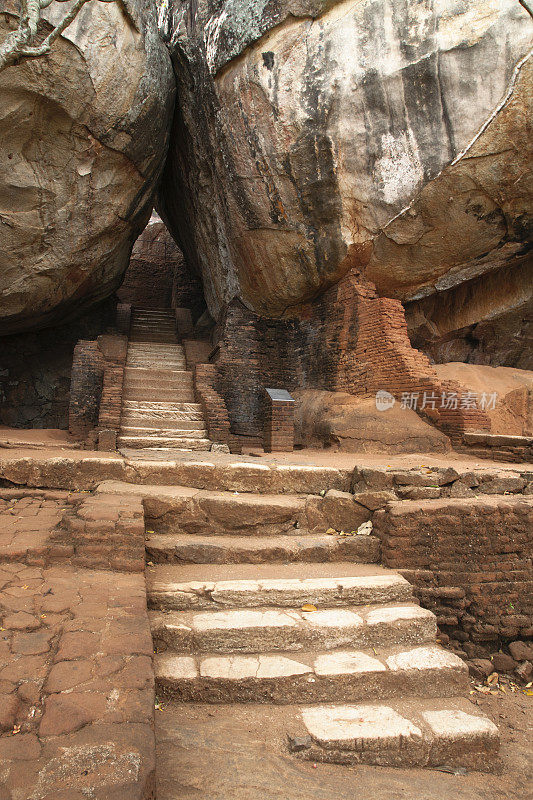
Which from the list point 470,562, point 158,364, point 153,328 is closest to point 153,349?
point 158,364

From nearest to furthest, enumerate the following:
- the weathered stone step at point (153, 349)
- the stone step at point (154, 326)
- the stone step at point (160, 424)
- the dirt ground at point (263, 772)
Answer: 1. the dirt ground at point (263, 772)
2. the stone step at point (160, 424)
3. the weathered stone step at point (153, 349)
4. the stone step at point (154, 326)

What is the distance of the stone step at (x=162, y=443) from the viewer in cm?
755

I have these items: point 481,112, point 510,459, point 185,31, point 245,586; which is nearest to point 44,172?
point 185,31

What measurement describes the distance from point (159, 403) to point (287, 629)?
20.6 ft

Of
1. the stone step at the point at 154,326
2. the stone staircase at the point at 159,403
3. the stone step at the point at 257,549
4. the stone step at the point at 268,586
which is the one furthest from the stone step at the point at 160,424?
the stone step at the point at 154,326

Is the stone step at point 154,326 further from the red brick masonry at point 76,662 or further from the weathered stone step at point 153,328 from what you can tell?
the red brick masonry at point 76,662

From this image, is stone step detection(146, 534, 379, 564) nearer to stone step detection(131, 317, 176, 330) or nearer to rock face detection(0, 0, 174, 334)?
rock face detection(0, 0, 174, 334)

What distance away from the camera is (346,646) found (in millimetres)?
3049

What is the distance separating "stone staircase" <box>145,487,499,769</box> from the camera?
8.02 feet

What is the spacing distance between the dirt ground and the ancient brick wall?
1172 millimetres

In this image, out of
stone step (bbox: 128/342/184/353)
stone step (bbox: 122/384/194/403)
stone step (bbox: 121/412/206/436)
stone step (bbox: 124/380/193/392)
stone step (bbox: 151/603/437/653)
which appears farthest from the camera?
stone step (bbox: 128/342/184/353)

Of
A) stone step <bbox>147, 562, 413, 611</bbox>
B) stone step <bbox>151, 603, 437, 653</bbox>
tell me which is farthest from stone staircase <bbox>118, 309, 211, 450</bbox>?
stone step <bbox>151, 603, 437, 653</bbox>

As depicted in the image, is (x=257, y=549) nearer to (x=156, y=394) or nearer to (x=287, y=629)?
(x=287, y=629)

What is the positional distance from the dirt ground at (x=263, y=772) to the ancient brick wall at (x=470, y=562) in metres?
1.17
